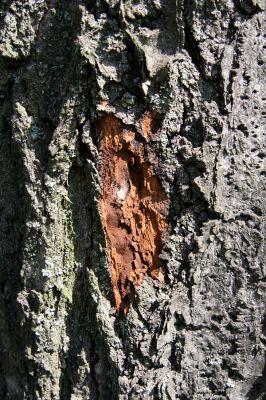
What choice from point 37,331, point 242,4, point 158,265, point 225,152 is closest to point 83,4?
point 242,4

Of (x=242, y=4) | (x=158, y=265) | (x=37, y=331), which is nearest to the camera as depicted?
(x=242, y=4)

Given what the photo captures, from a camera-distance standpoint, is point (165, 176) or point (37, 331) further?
point (37, 331)

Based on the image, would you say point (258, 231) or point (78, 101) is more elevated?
point (78, 101)

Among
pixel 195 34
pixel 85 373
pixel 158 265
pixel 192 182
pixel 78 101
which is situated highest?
pixel 195 34

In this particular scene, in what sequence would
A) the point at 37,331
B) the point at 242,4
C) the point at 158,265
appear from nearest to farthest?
the point at 242,4
the point at 158,265
the point at 37,331

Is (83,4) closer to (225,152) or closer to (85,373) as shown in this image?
(225,152)
